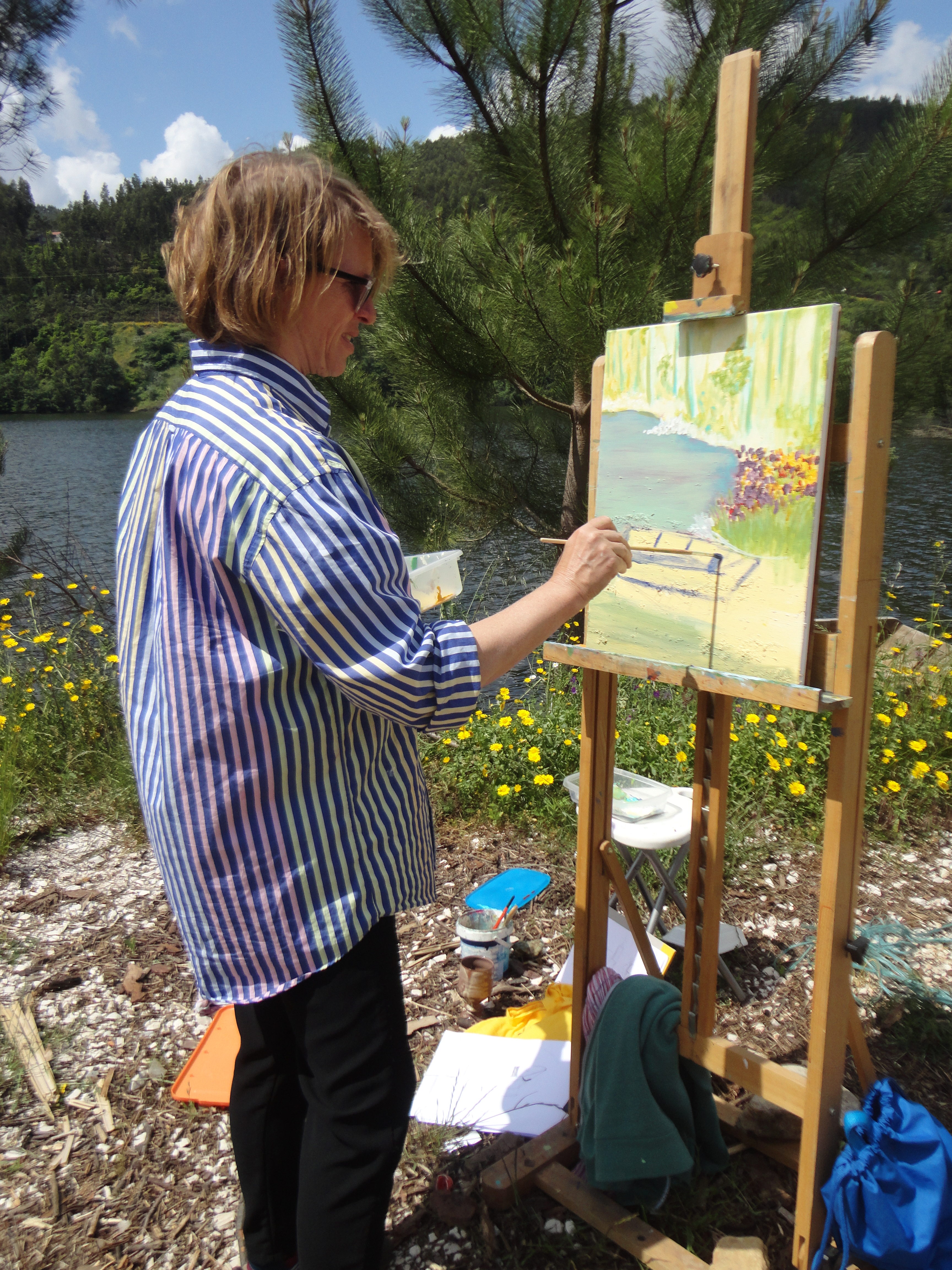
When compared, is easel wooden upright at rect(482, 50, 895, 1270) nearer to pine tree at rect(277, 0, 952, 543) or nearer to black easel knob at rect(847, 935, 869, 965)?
black easel knob at rect(847, 935, 869, 965)

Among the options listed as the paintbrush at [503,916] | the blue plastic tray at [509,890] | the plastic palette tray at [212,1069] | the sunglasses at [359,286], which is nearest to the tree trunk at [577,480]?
the blue plastic tray at [509,890]

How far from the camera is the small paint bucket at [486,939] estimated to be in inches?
78.9

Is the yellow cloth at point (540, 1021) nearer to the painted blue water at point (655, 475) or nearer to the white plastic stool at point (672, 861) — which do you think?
the white plastic stool at point (672, 861)

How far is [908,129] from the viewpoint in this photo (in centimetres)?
333

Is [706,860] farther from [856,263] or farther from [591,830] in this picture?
[856,263]

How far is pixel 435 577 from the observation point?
1417 mm

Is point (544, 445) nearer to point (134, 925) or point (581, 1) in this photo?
point (581, 1)

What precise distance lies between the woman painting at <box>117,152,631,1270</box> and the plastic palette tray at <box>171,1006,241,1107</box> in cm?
75

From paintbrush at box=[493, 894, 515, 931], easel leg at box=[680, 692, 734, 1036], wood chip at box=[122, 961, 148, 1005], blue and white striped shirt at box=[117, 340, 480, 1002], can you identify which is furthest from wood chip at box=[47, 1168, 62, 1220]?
easel leg at box=[680, 692, 734, 1036]

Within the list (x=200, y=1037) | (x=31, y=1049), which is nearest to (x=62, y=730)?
(x=31, y=1049)

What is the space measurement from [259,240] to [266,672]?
469 millimetres

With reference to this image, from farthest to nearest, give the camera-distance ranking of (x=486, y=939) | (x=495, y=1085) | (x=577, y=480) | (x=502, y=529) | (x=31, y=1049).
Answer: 1. (x=502, y=529)
2. (x=577, y=480)
3. (x=486, y=939)
4. (x=31, y=1049)
5. (x=495, y=1085)

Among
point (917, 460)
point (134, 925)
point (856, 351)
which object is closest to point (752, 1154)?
point (856, 351)

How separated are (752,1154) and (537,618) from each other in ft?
4.01
